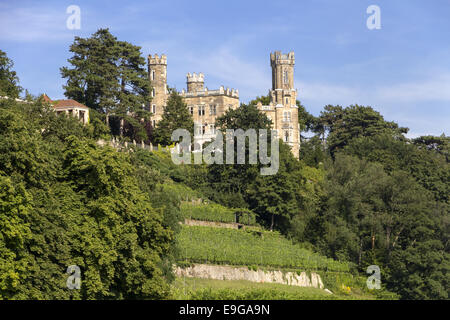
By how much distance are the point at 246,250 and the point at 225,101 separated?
35257mm

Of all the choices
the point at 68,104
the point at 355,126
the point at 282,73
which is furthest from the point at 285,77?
the point at 68,104

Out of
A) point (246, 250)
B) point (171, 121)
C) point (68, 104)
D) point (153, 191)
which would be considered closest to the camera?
point (153, 191)

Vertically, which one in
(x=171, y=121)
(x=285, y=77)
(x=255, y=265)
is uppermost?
(x=285, y=77)

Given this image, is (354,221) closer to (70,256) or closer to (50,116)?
(50,116)

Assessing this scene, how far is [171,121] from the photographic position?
86.8 metres

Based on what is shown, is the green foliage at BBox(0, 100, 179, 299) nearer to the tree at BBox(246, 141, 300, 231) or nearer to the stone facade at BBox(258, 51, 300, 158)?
the tree at BBox(246, 141, 300, 231)

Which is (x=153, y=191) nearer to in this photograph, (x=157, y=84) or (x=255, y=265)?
(x=255, y=265)

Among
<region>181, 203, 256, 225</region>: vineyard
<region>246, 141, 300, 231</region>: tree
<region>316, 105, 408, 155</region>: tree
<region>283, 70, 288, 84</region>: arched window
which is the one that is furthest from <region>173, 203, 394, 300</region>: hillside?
<region>316, 105, 408, 155</region>: tree

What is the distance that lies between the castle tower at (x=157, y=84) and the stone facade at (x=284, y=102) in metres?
9.53

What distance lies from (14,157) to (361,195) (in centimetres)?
3829

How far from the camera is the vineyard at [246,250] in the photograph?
60781 millimetres

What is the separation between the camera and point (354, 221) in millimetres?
73875

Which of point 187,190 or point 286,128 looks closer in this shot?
point 187,190
